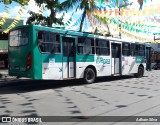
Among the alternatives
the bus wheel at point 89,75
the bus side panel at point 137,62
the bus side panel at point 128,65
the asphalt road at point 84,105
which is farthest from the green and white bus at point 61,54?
the asphalt road at point 84,105

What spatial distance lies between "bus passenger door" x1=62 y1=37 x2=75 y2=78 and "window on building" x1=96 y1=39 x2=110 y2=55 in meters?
2.13

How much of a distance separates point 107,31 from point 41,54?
6.81m

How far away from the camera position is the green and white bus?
1287cm

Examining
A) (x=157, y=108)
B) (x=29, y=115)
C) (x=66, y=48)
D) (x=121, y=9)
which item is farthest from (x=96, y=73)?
(x=29, y=115)

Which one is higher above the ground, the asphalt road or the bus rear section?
the bus rear section

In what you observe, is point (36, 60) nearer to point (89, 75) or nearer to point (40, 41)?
point (40, 41)

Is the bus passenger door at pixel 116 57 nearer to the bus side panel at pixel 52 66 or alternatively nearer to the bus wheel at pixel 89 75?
the bus wheel at pixel 89 75

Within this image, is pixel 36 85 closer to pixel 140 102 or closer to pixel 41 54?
pixel 41 54

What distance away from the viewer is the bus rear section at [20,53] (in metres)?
12.9

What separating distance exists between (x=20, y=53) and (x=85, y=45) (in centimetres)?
375

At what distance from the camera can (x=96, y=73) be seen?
16.3 m

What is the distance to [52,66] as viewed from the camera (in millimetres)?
13492

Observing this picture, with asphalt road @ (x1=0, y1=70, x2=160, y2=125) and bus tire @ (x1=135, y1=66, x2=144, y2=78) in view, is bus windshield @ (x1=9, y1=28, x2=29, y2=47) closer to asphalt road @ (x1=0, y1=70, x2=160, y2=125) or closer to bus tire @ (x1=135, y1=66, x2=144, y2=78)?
asphalt road @ (x1=0, y1=70, x2=160, y2=125)

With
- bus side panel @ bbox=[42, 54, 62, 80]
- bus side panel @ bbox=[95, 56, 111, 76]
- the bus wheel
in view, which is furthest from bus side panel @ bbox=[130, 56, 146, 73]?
bus side panel @ bbox=[42, 54, 62, 80]
